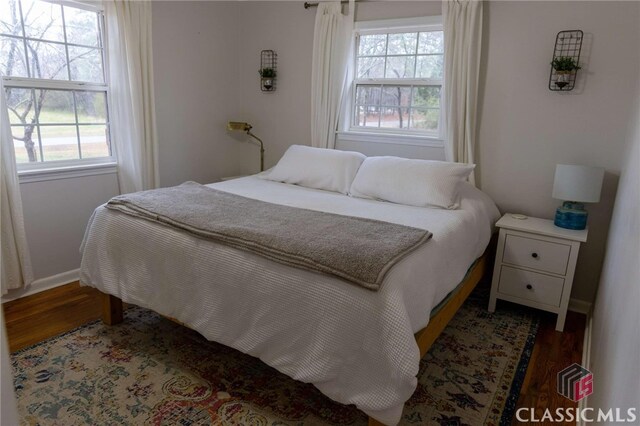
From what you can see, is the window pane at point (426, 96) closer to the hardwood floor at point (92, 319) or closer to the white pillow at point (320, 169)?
the white pillow at point (320, 169)

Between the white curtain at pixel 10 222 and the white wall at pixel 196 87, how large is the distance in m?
1.14

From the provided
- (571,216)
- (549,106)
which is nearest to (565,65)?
(549,106)

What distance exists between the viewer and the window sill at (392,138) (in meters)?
3.06

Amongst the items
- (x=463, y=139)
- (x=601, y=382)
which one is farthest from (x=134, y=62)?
(x=601, y=382)

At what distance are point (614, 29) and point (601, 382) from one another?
81.7 inches

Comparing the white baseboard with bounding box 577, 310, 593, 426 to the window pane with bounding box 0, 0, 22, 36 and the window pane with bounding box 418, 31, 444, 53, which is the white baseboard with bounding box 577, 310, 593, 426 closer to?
the window pane with bounding box 418, 31, 444, 53

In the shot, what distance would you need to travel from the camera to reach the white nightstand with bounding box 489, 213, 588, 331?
93.7 inches

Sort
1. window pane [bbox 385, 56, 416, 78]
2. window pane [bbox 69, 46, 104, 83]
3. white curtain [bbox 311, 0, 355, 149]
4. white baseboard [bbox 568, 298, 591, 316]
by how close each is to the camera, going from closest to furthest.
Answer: white baseboard [bbox 568, 298, 591, 316]
window pane [bbox 69, 46, 104, 83]
window pane [bbox 385, 56, 416, 78]
white curtain [bbox 311, 0, 355, 149]

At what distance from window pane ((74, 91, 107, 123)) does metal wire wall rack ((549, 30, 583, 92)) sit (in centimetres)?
311

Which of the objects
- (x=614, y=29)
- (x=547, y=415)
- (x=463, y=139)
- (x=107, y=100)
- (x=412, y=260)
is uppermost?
(x=614, y=29)

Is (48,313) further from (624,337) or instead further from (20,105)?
(624,337)

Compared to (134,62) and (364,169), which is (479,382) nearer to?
(364,169)

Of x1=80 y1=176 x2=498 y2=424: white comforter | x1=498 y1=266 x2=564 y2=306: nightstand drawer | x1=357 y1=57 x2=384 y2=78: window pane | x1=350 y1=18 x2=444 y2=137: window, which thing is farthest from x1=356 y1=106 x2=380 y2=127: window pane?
x1=498 y1=266 x2=564 y2=306: nightstand drawer

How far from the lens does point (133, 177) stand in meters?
3.06
